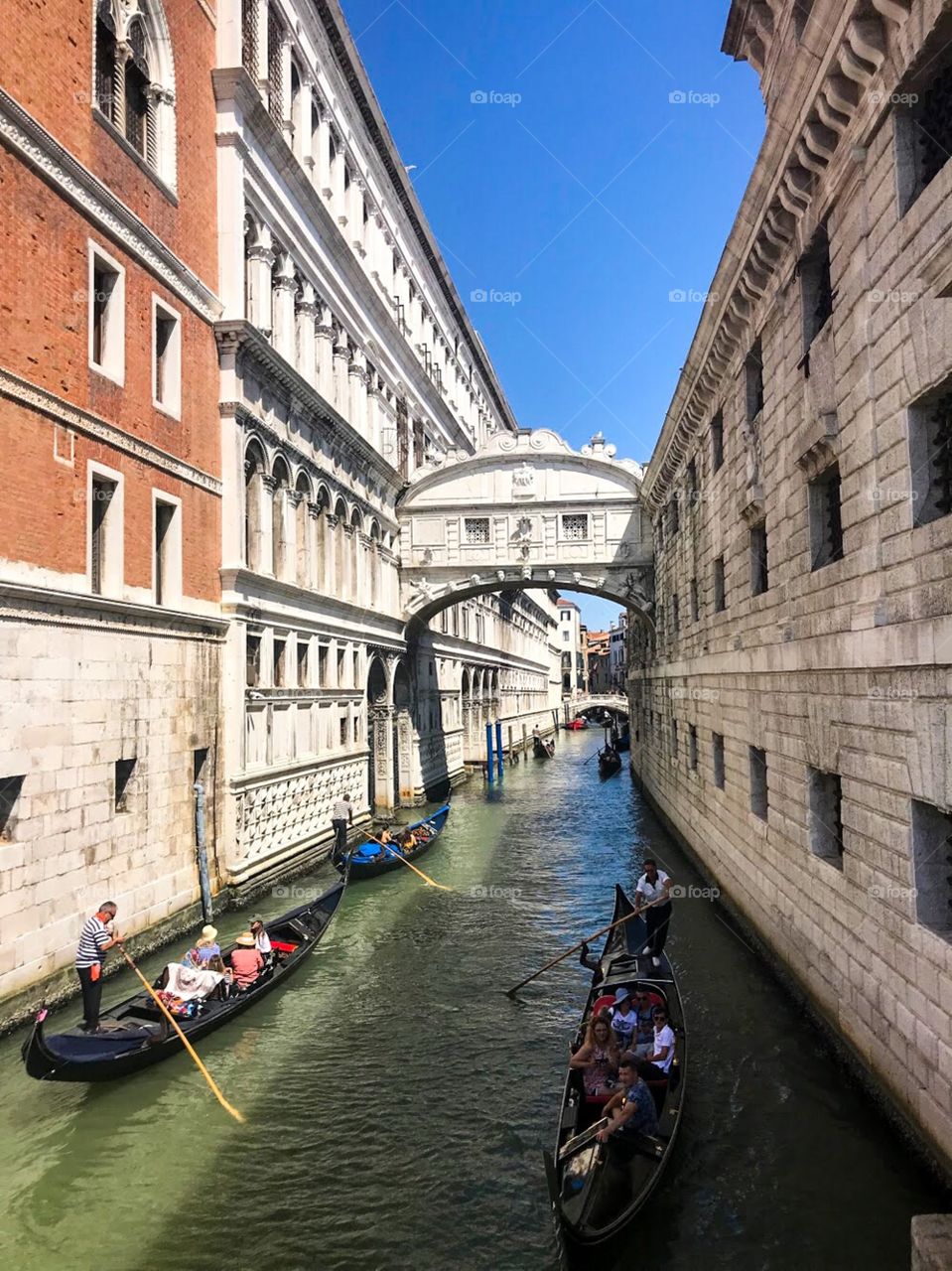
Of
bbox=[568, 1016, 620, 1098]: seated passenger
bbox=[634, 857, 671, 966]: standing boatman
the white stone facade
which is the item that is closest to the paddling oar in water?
the white stone facade

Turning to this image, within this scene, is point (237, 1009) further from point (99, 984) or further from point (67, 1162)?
point (67, 1162)

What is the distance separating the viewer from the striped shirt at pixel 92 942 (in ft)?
30.0

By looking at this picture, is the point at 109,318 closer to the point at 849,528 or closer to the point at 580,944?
the point at 849,528

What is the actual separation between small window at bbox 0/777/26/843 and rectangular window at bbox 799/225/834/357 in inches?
378

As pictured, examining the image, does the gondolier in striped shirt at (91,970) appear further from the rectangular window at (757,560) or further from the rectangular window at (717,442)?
the rectangular window at (717,442)

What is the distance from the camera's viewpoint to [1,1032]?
9.23 metres

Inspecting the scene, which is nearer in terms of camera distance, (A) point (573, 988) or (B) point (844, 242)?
(B) point (844, 242)

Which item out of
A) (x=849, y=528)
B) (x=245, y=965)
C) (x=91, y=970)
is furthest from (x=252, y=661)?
(x=849, y=528)

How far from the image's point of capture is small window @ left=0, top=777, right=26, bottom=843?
962 cm

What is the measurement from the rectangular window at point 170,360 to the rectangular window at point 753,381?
27.7ft

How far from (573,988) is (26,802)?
7.09 metres

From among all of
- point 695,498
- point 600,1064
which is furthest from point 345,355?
point 600,1064

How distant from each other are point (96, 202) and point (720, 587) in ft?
35.8

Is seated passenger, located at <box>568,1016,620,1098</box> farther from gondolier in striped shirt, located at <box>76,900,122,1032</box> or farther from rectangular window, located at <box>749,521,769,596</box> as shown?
rectangular window, located at <box>749,521,769,596</box>
